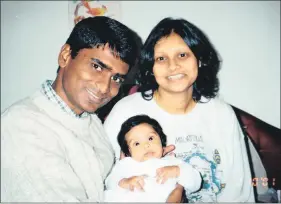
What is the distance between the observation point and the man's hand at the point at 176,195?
934mm

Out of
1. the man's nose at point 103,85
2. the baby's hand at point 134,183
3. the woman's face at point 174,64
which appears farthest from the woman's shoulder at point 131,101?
the baby's hand at point 134,183

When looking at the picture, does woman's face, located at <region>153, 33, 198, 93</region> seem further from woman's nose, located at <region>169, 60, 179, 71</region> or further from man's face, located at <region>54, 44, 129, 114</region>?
man's face, located at <region>54, 44, 129, 114</region>

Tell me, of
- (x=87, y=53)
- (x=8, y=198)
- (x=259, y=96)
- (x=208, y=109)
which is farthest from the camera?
(x=259, y=96)

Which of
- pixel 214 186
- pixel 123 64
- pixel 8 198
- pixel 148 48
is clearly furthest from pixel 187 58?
pixel 8 198

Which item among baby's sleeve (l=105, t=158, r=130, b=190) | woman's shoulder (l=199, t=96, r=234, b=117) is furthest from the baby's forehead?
woman's shoulder (l=199, t=96, r=234, b=117)

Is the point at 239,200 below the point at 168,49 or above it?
below

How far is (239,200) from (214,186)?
14cm

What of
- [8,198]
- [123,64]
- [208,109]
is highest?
[123,64]

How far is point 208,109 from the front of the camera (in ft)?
4.04

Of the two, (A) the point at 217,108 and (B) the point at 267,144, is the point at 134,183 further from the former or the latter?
(B) the point at 267,144

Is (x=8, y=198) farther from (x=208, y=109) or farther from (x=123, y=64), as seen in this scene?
(x=208, y=109)

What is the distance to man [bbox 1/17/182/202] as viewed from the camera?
819mm

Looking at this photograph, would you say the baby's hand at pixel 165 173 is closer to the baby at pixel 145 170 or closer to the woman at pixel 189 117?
the baby at pixel 145 170

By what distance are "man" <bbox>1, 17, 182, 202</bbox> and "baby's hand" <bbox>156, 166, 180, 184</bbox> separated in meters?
0.24
